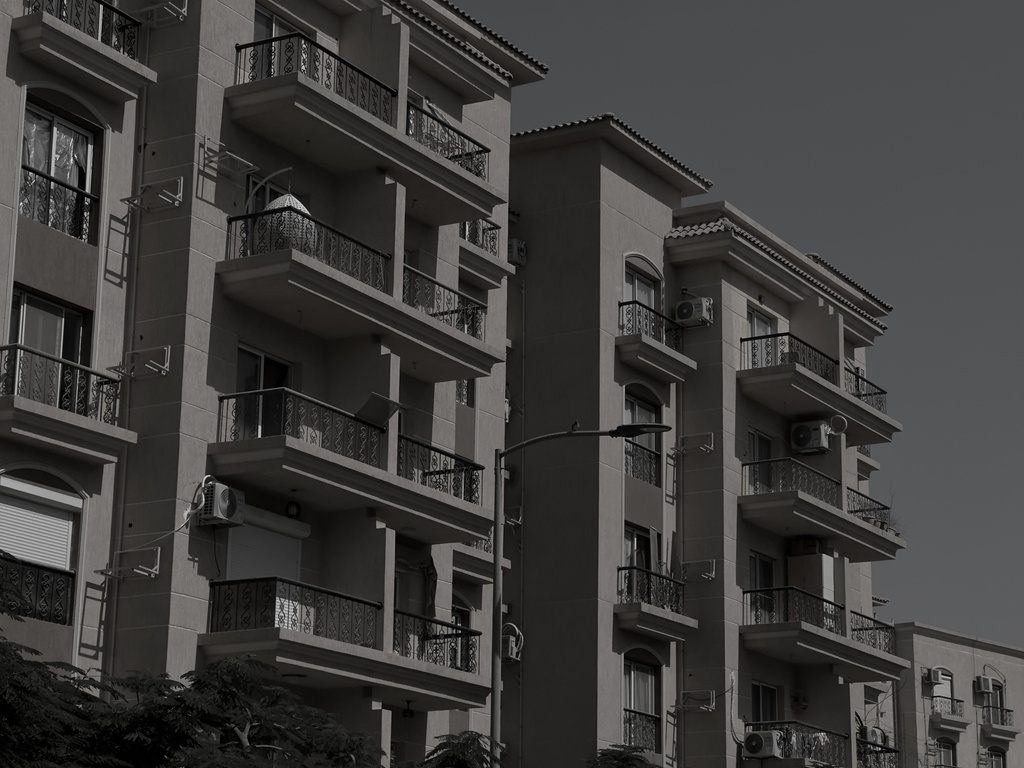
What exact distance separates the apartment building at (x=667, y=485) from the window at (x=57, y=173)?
14.0 meters

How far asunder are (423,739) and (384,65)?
36.4 feet

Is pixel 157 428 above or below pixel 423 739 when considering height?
above

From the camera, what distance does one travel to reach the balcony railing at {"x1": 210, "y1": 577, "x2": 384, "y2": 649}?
2603 centimetres

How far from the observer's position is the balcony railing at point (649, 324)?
38688mm

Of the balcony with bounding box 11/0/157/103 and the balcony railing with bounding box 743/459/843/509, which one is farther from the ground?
the balcony with bounding box 11/0/157/103

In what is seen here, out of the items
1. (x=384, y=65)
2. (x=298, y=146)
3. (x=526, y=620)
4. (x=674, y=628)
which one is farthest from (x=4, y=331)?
(x=674, y=628)

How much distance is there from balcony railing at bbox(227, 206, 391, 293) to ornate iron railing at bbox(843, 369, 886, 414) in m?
19.4

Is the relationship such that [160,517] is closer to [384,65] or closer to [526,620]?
[384,65]

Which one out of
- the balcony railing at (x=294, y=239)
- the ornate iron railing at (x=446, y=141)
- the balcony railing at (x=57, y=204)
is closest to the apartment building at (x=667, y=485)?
the ornate iron railing at (x=446, y=141)

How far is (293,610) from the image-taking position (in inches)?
1052

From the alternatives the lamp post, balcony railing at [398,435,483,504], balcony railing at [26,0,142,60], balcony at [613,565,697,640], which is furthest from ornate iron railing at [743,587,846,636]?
balcony railing at [26,0,142,60]

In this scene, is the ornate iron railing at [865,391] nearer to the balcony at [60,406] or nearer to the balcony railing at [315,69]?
the balcony railing at [315,69]

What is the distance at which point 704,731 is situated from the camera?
38.6 metres

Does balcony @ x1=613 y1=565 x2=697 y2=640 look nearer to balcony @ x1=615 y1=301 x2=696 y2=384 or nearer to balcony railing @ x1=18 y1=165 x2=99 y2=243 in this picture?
balcony @ x1=615 y1=301 x2=696 y2=384
